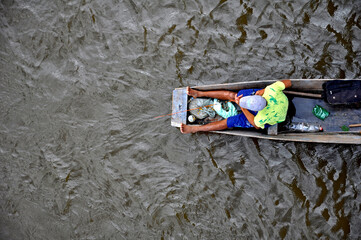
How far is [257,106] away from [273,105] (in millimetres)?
346

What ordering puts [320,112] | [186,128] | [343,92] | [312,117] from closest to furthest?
1. [343,92]
2. [320,112]
3. [312,117]
4. [186,128]

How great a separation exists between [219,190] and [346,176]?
2.40 m

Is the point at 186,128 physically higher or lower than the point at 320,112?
lower

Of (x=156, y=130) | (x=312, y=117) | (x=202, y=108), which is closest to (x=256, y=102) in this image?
(x=202, y=108)

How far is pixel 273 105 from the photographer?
415cm

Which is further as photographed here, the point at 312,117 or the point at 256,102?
the point at 312,117

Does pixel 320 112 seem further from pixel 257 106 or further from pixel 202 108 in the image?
pixel 202 108

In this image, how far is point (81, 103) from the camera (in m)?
6.19

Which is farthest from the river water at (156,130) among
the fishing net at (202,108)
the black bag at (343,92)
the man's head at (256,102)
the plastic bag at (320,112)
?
the man's head at (256,102)

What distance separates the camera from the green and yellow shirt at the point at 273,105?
4.15 metres

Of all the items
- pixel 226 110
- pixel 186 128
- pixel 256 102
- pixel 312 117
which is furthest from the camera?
pixel 186 128

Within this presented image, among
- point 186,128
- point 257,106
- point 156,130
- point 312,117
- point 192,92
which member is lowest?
point 156,130

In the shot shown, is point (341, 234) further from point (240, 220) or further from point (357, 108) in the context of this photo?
point (357, 108)

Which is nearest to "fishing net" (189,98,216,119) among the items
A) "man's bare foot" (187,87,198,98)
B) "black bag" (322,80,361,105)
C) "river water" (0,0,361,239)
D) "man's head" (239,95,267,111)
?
"man's bare foot" (187,87,198,98)
